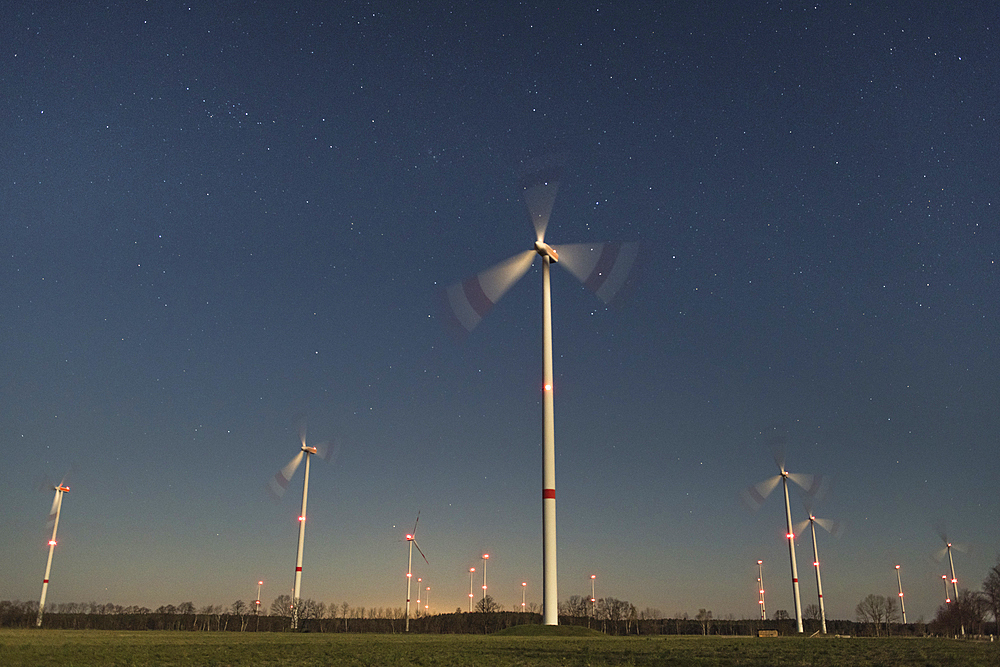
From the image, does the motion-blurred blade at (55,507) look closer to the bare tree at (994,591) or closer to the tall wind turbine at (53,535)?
the tall wind turbine at (53,535)

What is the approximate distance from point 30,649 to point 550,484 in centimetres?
2607

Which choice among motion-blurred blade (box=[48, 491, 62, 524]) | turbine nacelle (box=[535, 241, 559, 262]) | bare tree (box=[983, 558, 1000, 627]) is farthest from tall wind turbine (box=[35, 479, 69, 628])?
bare tree (box=[983, 558, 1000, 627])

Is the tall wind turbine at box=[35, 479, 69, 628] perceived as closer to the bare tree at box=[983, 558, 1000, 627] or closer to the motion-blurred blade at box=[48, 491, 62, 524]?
the motion-blurred blade at box=[48, 491, 62, 524]

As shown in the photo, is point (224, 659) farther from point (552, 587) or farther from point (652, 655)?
point (552, 587)

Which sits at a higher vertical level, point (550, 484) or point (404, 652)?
point (550, 484)

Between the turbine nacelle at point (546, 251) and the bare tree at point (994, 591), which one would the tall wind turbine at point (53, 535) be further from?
the bare tree at point (994, 591)

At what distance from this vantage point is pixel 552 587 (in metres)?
41.8

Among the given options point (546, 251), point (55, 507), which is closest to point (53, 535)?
point (55, 507)

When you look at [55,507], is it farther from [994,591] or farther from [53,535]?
[994,591]

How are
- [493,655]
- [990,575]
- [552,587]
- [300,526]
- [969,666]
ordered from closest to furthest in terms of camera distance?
[969,666], [493,655], [552,587], [300,526], [990,575]

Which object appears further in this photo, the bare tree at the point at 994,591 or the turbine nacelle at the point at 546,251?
the bare tree at the point at 994,591

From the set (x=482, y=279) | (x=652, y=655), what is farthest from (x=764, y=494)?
(x=652, y=655)

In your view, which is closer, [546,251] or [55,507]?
[546,251]

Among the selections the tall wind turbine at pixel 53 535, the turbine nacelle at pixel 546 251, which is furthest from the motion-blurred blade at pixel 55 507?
the turbine nacelle at pixel 546 251
